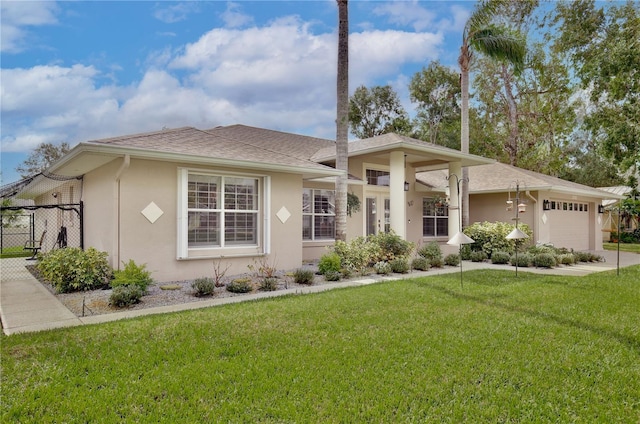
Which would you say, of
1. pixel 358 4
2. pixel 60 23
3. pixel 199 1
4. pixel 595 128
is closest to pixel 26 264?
pixel 60 23

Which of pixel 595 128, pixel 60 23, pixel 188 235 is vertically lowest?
pixel 188 235

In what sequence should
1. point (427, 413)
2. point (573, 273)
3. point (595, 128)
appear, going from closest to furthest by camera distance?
point (427, 413), point (573, 273), point (595, 128)

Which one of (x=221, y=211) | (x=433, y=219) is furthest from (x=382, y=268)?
(x=433, y=219)

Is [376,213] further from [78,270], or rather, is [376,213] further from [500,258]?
[78,270]

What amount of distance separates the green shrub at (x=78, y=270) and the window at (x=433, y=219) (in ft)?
42.7

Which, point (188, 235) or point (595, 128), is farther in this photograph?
point (595, 128)

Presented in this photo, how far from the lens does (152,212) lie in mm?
8617

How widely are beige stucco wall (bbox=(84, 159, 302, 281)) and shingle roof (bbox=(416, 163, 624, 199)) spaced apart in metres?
11.4

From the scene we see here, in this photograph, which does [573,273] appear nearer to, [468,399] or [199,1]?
[468,399]

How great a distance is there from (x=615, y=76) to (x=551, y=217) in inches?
246

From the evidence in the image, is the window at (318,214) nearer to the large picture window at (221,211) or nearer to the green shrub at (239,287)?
the large picture window at (221,211)

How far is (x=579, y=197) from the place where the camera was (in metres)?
20.1

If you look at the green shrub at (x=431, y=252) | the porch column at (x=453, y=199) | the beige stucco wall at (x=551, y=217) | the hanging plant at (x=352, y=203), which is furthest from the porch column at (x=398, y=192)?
the beige stucco wall at (x=551, y=217)

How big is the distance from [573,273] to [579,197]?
→ 1090cm
